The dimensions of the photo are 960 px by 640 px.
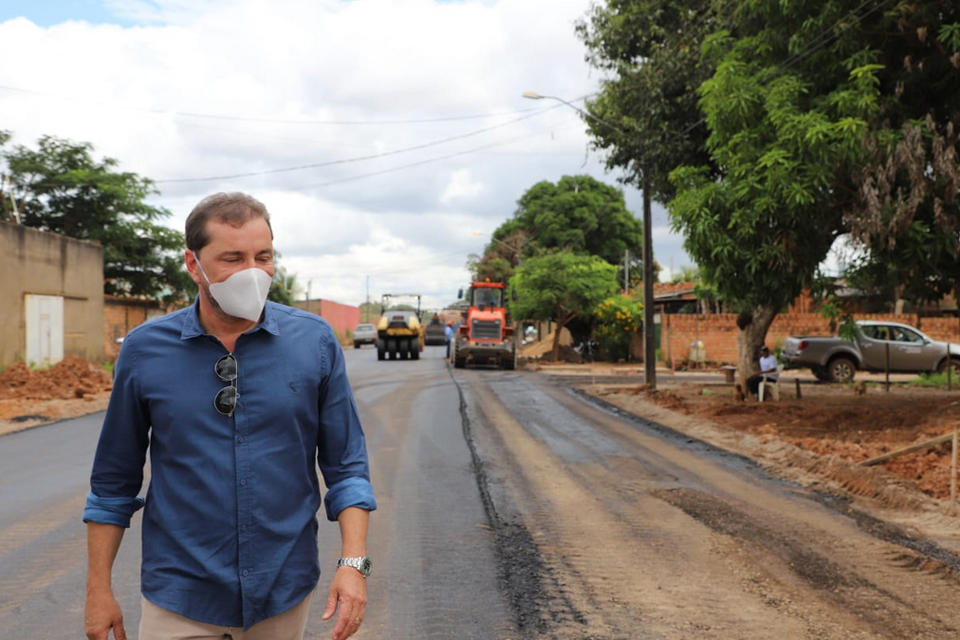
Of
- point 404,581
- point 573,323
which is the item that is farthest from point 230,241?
point 573,323

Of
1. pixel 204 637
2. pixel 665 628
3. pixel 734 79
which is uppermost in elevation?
pixel 734 79

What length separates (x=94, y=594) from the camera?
99.0 inches

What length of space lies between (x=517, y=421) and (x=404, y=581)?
1087cm

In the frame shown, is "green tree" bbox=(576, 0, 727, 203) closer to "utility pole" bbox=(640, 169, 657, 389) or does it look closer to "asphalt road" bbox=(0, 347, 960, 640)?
"utility pole" bbox=(640, 169, 657, 389)

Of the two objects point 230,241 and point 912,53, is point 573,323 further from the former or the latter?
point 230,241

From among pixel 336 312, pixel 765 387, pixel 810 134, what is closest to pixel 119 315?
pixel 765 387

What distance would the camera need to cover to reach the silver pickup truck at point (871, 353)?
28188 millimetres

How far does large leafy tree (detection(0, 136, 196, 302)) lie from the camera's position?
34.5 m

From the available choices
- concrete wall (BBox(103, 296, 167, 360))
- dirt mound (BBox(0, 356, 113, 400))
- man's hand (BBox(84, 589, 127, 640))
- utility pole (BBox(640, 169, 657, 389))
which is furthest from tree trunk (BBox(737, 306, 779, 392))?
concrete wall (BBox(103, 296, 167, 360))

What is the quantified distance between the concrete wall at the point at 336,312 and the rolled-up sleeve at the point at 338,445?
66779mm

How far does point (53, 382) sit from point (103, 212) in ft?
49.2

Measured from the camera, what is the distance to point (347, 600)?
255 cm

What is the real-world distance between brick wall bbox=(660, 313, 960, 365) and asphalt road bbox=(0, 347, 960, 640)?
2457 centimetres

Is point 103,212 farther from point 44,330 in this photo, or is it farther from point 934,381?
point 934,381
